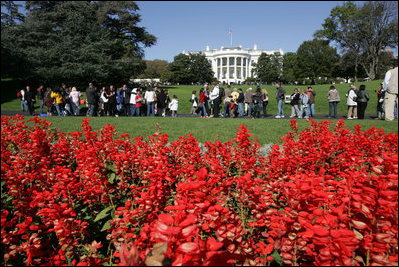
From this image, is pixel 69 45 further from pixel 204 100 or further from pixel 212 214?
pixel 212 214

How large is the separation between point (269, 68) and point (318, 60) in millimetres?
21942

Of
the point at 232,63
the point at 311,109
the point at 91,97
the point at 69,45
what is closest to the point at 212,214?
the point at 91,97

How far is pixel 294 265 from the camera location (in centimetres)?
185

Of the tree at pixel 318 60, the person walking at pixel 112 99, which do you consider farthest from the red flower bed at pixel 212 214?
the tree at pixel 318 60

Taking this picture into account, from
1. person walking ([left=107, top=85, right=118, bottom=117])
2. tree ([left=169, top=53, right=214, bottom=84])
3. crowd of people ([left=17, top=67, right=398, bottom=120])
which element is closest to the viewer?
crowd of people ([left=17, top=67, right=398, bottom=120])

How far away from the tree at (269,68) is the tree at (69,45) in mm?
54790

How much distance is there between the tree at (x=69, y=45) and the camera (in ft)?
86.0

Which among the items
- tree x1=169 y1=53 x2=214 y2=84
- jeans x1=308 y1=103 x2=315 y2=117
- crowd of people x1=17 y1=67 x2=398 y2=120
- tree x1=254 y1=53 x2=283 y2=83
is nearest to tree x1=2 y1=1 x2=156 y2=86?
crowd of people x1=17 y1=67 x2=398 y2=120

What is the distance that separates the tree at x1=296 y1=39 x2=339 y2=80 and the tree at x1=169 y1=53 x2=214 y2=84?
2944cm

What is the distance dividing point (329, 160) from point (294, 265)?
9.73ft

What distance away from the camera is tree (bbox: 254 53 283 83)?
7912 cm

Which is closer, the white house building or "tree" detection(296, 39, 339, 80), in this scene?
"tree" detection(296, 39, 339, 80)

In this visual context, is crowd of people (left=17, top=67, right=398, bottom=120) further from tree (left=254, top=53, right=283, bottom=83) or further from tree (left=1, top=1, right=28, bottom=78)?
tree (left=254, top=53, right=283, bottom=83)

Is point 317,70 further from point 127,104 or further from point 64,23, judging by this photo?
point 127,104
